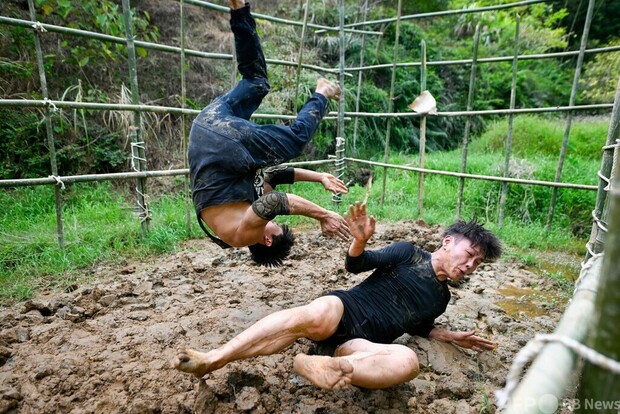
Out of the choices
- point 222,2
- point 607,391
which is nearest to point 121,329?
point 607,391

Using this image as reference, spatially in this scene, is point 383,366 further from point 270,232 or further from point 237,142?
point 237,142

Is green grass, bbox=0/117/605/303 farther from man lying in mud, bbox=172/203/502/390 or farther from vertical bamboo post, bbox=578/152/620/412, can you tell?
vertical bamboo post, bbox=578/152/620/412

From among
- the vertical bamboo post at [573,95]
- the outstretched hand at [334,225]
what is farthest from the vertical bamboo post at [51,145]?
the vertical bamboo post at [573,95]

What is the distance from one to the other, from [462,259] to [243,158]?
1.40 meters

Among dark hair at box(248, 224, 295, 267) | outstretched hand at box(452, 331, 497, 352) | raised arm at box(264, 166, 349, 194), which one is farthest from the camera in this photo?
raised arm at box(264, 166, 349, 194)

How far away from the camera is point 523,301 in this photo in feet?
10.7

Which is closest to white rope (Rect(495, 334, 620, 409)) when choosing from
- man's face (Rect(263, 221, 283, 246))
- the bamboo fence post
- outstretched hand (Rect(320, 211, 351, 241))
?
the bamboo fence post

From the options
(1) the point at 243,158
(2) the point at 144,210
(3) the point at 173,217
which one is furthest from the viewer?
(3) the point at 173,217

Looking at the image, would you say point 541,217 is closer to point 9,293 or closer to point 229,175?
point 229,175

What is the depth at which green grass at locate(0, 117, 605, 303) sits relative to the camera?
3.54 metres

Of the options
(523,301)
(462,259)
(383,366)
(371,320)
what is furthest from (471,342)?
(523,301)

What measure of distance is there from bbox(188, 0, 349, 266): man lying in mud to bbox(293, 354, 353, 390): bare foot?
0.96 metres

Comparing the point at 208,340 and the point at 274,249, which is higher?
the point at 274,249

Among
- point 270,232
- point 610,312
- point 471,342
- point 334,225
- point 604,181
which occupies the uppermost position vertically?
point 604,181
